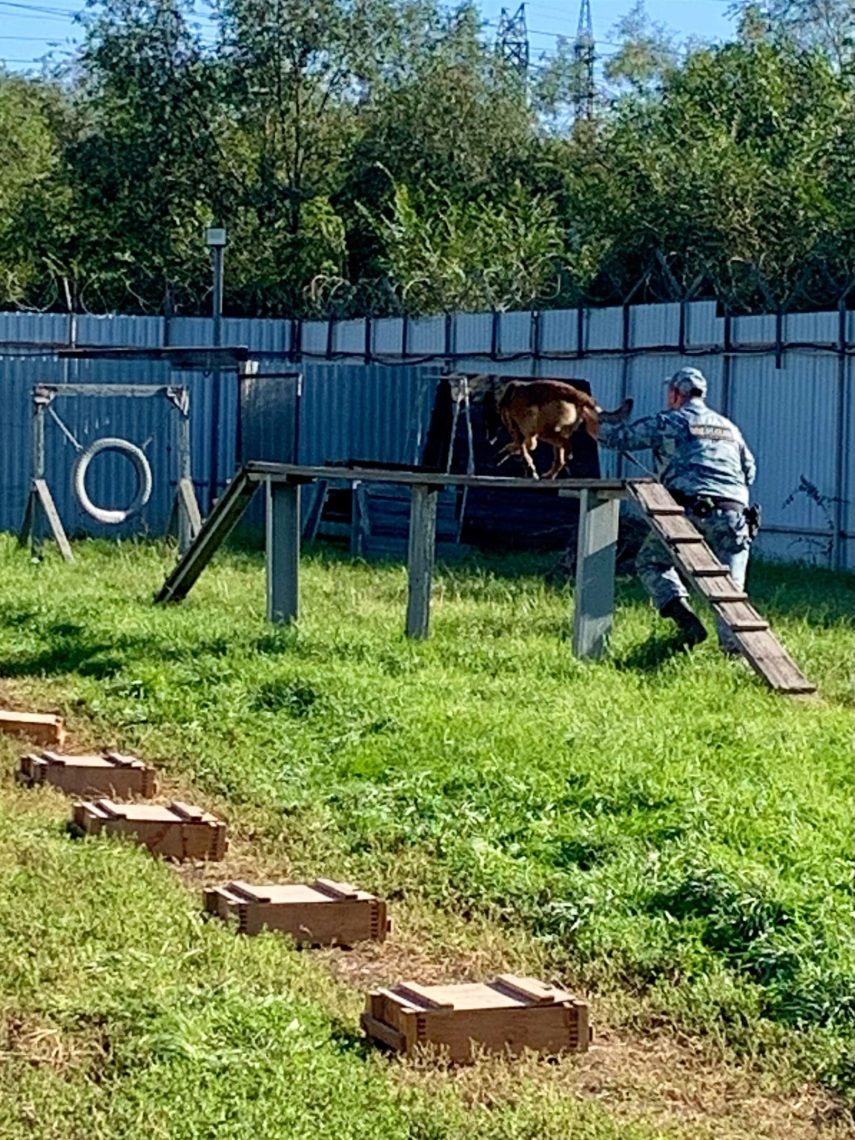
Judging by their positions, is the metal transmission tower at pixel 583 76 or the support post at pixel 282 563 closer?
the support post at pixel 282 563

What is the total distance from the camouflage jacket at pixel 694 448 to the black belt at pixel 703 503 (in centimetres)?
2

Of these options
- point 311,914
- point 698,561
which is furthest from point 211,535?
point 311,914

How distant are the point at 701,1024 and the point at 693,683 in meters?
4.71

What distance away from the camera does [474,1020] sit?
4957 millimetres

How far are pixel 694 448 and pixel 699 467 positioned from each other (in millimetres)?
128

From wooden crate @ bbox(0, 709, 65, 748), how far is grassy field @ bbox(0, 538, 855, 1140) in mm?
410

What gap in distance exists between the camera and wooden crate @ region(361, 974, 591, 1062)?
4922 mm

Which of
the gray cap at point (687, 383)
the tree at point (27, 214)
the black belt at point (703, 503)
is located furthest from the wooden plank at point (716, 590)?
the tree at point (27, 214)

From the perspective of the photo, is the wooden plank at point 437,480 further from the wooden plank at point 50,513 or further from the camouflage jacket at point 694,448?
the wooden plank at point 50,513

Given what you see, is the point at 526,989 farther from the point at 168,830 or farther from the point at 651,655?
the point at 651,655

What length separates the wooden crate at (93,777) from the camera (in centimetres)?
808

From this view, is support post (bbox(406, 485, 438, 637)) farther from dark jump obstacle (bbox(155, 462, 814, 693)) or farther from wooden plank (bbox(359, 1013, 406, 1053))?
wooden plank (bbox(359, 1013, 406, 1053))

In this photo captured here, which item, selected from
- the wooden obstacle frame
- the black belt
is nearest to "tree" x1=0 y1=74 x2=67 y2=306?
the wooden obstacle frame

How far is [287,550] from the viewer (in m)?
12.1
